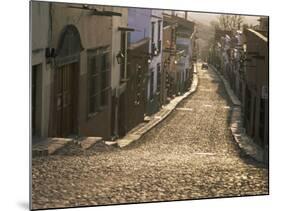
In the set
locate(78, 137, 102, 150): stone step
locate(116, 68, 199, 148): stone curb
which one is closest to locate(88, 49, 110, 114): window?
locate(78, 137, 102, 150): stone step

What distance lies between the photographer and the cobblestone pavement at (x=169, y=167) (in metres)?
4.05

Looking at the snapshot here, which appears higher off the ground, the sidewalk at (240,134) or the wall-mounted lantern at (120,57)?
the wall-mounted lantern at (120,57)

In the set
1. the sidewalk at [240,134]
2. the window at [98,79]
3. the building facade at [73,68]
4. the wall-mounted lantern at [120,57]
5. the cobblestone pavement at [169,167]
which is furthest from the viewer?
the sidewalk at [240,134]

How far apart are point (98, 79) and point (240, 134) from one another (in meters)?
1.35

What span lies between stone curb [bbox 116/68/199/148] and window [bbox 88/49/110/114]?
0.33 meters

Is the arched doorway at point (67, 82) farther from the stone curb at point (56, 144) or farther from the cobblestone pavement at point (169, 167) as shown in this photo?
the cobblestone pavement at point (169, 167)

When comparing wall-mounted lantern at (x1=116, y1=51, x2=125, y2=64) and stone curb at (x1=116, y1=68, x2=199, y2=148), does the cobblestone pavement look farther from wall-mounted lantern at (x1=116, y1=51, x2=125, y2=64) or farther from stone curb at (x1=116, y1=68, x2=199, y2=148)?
wall-mounted lantern at (x1=116, y1=51, x2=125, y2=64)

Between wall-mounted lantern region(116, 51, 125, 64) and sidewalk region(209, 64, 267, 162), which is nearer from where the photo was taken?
wall-mounted lantern region(116, 51, 125, 64)

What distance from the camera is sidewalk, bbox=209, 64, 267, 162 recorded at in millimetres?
4621

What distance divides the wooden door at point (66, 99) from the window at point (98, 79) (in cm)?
13

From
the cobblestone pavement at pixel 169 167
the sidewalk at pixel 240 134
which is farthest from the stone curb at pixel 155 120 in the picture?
the sidewalk at pixel 240 134

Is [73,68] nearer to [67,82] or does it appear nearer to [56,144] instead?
[67,82]
